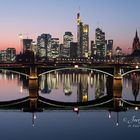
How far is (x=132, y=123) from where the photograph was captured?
49.0m

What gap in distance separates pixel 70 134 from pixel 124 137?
5221 mm

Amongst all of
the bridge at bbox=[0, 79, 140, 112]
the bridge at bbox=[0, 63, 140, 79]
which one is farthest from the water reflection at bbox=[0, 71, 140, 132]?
the bridge at bbox=[0, 63, 140, 79]

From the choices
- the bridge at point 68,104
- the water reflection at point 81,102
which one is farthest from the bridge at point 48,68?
the bridge at point 68,104

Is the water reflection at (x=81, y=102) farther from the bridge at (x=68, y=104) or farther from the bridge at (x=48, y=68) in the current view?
the bridge at (x=48, y=68)

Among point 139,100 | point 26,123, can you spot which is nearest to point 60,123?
point 26,123

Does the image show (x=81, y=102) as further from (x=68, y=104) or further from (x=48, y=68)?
(x=48, y=68)

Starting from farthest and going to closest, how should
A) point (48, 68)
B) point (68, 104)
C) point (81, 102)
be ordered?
point (48, 68) < point (81, 102) < point (68, 104)

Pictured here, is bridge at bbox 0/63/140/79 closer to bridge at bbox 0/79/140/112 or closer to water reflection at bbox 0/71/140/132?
water reflection at bbox 0/71/140/132

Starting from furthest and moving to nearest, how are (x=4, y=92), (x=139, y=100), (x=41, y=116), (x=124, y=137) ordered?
(x=4, y=92), (x=139, y=100), (x=41, y=116), (x=124, y=137)

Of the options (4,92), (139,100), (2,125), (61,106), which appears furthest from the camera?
(4,92)

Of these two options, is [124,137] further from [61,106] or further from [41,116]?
[61,106]

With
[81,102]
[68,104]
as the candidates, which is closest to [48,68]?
[81,102]

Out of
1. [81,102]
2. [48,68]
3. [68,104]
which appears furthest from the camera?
[48,68]

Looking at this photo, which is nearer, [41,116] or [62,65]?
[41,116]
